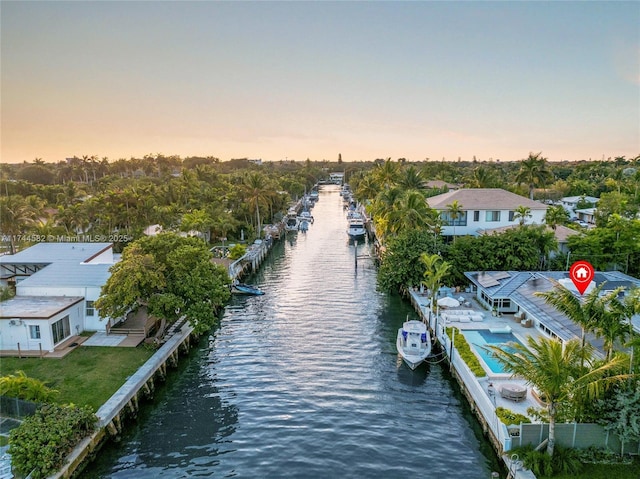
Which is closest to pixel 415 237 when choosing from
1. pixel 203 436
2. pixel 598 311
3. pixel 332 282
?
pixel 332 282

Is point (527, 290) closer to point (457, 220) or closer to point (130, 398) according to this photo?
point (457, 220)

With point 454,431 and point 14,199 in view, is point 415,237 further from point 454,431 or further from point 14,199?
point 14,199

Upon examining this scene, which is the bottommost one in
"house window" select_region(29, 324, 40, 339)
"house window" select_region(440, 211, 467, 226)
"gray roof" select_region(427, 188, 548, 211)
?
"house window" select_region(29, 324, 40, 339)

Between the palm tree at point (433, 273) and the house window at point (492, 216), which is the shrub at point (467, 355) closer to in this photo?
the palm tree at point (433, 273)

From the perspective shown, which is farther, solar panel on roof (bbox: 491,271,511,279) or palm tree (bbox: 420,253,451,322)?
solar panel on roof (bbox: 491,271,511,279)

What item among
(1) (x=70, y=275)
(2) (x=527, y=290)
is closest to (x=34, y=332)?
(1) (x=70, y=275)

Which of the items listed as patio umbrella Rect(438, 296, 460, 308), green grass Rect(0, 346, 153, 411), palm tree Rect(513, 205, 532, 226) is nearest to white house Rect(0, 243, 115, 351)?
green grass Rect(0, 346, 153, 411)

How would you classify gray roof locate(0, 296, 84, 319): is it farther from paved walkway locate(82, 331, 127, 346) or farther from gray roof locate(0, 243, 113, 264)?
gray roof locate(0, 243, 113, 264)
